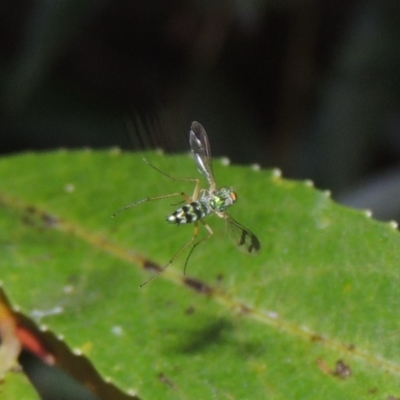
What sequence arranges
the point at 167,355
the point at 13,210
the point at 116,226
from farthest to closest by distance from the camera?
the point at 13,210 < the point at 116,226 < the point at 167,355

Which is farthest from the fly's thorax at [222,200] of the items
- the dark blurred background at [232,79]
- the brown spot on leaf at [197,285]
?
the dark blurred background at [232,79]

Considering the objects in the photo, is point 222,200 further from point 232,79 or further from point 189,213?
point 232,79

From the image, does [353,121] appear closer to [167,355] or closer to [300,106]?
[300,106]

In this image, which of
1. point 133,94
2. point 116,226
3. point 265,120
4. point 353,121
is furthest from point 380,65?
point 116,226

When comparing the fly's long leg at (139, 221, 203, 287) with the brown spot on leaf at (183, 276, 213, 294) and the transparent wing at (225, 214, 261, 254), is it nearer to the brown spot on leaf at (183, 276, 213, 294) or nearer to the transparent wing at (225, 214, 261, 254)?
the brown spot on leaf at (183, 276, 213, 294)

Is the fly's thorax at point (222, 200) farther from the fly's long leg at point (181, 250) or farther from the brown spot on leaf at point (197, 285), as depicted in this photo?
the brown spot on leaf at point (197, 285)

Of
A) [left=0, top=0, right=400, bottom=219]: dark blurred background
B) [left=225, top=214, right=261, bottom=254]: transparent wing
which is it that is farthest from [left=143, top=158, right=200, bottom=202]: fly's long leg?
[left=0, top=0, right=400, bottom=219]: dark blurred background
